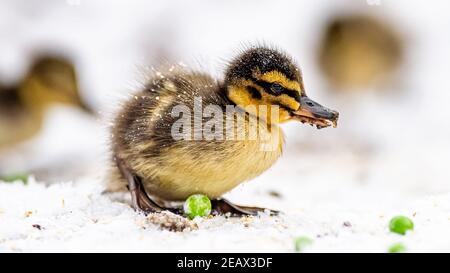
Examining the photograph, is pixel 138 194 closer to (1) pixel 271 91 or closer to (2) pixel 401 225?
(1) pixel 271 91

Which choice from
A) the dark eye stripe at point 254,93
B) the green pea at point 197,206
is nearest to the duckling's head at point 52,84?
the green pea at point 197,206

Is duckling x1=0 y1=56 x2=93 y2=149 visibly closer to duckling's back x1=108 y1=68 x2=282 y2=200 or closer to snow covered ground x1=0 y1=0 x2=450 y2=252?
snow covered ground x1=0 y1=0 x2=450 y2=252

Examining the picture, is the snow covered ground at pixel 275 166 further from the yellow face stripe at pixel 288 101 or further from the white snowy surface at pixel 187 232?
the yellow face stripe at pixel 288 101

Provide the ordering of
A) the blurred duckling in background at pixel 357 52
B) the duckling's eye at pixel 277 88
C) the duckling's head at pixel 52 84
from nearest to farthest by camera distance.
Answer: the duckling's eye at pixel 277 88 → the duckling's head at pixel 52 84 → the blurred duckling in background at pixel 357 52

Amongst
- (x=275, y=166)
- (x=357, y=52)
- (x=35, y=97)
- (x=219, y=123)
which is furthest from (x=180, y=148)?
(x=357, y=52)

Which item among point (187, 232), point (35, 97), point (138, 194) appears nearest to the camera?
point (187, 232)

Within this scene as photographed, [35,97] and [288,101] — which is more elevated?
[35,97]
